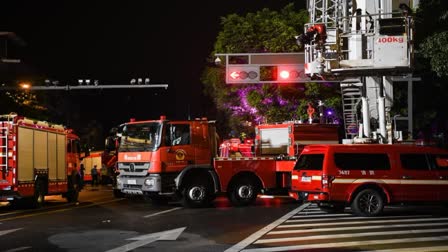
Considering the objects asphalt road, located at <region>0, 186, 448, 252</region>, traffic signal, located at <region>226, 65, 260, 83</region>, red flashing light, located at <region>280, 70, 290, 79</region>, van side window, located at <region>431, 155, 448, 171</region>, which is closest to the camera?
asphalt road, located at <region>0, 186, 448, 252</region>

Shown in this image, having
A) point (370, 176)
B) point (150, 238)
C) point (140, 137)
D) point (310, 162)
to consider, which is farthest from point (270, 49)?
point (150, 238)

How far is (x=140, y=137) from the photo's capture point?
19.0m

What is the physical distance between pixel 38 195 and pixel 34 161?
3.77 ft

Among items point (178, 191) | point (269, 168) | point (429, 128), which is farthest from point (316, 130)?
point (429, 128)

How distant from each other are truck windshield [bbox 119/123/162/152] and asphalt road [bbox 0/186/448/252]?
2.00 metres

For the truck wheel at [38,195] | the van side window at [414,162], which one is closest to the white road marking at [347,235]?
the van side window at [414,162]

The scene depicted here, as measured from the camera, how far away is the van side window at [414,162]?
624 inches

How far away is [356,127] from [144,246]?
1263cm

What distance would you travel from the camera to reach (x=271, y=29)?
108 feet

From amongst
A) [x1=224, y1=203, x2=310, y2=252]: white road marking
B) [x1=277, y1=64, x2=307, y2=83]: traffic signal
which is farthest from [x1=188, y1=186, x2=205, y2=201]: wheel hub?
[x1=277, y1=64, x2=307, y2=83]: traffic signal

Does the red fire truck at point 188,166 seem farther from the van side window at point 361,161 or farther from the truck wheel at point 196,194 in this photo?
the van side window at point 361,161

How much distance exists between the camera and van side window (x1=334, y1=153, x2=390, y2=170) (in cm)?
1546

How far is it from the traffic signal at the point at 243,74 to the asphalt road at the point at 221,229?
8.21m

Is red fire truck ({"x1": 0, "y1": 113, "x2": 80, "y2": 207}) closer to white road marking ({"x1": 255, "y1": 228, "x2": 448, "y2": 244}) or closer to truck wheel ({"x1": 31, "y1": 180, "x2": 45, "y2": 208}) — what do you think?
truck wheel ({"x1": 31, "y1": 180, "x2": 45, "y2": 208})
